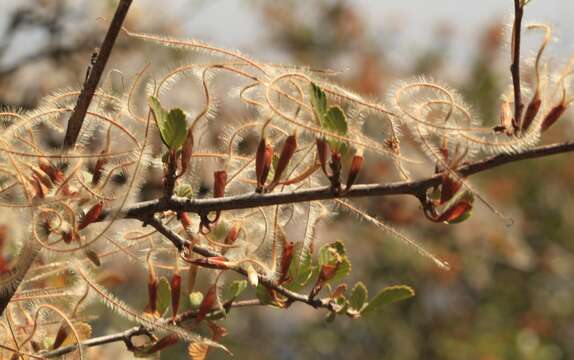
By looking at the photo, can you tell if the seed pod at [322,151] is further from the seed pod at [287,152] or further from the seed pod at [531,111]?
the seed pod at [531,111]

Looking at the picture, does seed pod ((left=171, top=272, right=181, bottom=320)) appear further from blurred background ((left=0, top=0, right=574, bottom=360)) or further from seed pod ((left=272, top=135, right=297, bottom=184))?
blurred background ((left=0, top=0, right=574, bottom=360))

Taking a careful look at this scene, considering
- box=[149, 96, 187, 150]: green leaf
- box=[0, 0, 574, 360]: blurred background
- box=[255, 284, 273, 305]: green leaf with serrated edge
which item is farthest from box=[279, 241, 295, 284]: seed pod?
box=[0, 0, 574, 360]: blurred background

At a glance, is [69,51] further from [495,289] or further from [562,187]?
[562,187]

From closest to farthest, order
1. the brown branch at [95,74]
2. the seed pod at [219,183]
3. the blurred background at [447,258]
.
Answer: the brown branch at [95,74] < the seed pod at [219,183] < the blurred background at [447,258]

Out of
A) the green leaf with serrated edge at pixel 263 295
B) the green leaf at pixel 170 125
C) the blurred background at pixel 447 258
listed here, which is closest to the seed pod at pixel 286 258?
the green leaf with serrated edge at pixel 263 295

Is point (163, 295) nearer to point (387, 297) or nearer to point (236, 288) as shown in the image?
point (236, 288)

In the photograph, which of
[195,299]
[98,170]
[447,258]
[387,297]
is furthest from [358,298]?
[447,258]
